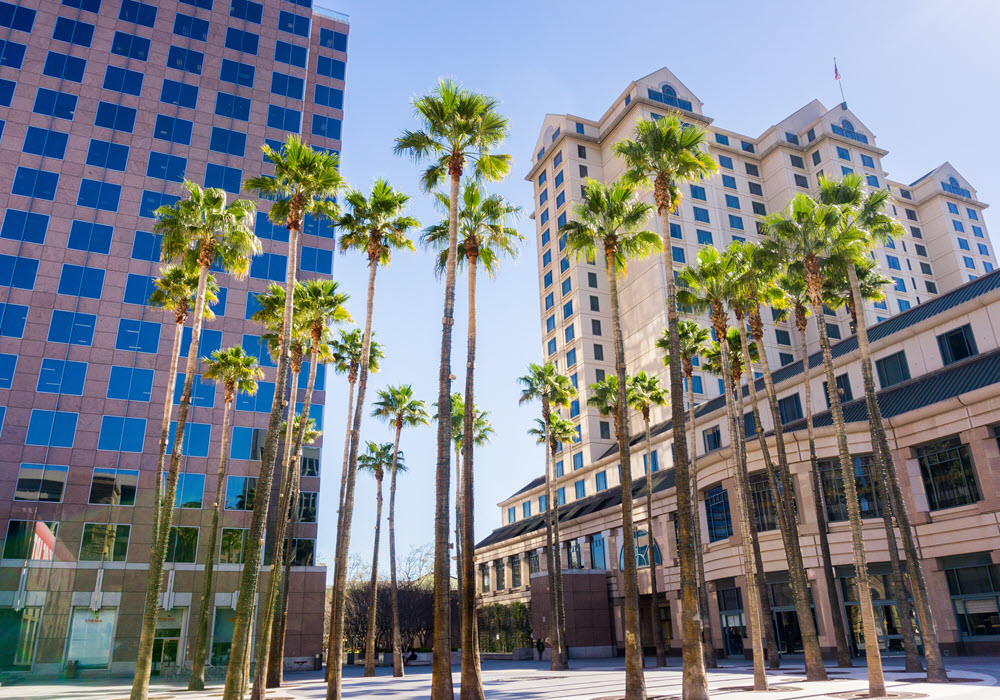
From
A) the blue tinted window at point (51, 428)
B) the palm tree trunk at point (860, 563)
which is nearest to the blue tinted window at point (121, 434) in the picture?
the blue tinted window at point (51, 428)

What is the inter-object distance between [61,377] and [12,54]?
26318 millimetres

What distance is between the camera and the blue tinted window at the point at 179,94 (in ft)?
175

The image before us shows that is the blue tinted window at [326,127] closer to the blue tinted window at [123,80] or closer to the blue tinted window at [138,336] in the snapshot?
the blue tinted window at [123,80]

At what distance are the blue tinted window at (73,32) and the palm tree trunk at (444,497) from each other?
1814 inches

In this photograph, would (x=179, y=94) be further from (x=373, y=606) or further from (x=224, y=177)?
(x=373, y=606)

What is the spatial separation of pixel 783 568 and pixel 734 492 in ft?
15.8

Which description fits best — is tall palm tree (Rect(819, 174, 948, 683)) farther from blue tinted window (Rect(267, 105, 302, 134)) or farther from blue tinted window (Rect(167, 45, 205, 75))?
blue tinted window (Rect(167, 45, 205, 75))

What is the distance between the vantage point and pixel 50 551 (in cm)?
4066

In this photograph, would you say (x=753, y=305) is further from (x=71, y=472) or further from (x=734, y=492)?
(x=71, y=472)

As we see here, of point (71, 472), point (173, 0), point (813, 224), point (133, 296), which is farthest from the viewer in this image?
point (173, 0)

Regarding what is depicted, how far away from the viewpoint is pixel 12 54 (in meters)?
50.2

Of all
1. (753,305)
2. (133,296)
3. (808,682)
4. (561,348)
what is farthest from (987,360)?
(133,296)

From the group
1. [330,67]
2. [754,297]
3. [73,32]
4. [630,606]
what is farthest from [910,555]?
[73,32]

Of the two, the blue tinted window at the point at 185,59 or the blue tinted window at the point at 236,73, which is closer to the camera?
the blue tinted window at the point at 185,59
